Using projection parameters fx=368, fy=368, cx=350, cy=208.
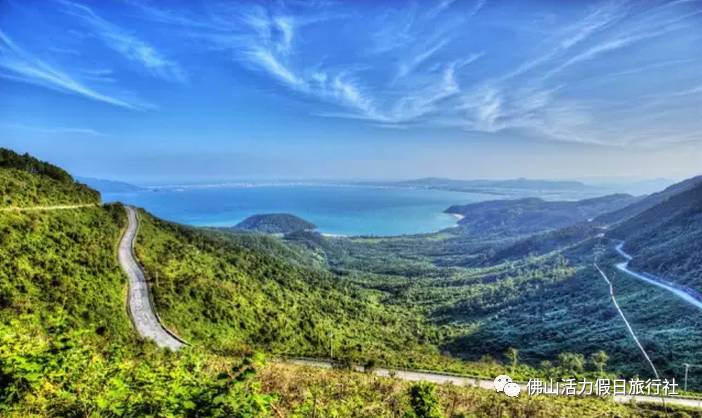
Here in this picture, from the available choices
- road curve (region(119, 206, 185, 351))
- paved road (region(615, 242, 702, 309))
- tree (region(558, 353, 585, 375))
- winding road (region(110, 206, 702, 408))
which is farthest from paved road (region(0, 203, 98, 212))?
paved road (region(615, 242, 702, 309))

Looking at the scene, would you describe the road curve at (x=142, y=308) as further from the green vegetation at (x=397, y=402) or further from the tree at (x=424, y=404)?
the tree at (x=424, y=404)

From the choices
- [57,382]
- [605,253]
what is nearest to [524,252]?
[605,253]

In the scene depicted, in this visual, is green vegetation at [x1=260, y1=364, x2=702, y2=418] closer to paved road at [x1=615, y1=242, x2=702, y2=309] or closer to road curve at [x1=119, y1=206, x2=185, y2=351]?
road curve at [x1=119, y1=206, x2=185, y2=351]

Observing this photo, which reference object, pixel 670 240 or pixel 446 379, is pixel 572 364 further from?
pixel 670 240

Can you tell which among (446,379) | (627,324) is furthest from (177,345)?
(627,324)

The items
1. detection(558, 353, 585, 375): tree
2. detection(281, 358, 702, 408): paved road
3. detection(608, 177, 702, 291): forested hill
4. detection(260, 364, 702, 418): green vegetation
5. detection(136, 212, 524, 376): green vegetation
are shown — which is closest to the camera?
detection(260, 364, 702, 418): green vegetation

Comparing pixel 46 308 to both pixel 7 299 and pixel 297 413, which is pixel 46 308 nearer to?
pixel 7 299
